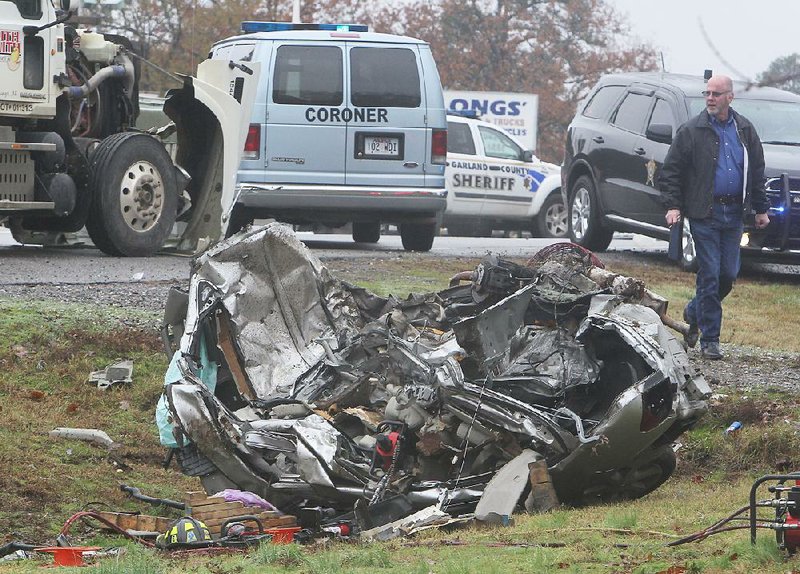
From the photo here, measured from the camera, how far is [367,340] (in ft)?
25.9

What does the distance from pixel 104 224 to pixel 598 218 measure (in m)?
5.88

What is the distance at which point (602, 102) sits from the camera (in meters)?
17.3

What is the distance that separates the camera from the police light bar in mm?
16250

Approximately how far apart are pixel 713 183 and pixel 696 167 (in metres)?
0.16

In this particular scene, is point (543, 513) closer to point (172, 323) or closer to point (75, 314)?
point (172, 323)

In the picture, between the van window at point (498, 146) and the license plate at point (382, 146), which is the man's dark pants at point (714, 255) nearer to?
the license plate at point (382, 146)

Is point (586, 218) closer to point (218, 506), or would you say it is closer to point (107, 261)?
point (107, 261)

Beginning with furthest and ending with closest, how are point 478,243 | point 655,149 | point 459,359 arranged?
1. point 478,243
2. point 655,149
3. point 459,359

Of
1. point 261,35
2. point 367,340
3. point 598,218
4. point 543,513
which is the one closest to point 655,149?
point 598,218

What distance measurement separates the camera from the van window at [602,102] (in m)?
17.1

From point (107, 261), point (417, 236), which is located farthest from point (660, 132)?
point (107, 261)

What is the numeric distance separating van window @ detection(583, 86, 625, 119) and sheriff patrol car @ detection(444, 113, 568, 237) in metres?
4.88

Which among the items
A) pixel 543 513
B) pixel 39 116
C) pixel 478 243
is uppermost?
pixel 39 116

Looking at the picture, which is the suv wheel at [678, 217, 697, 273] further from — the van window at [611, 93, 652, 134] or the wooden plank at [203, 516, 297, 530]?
the wooden plank at [203, 516, 297, 530]
